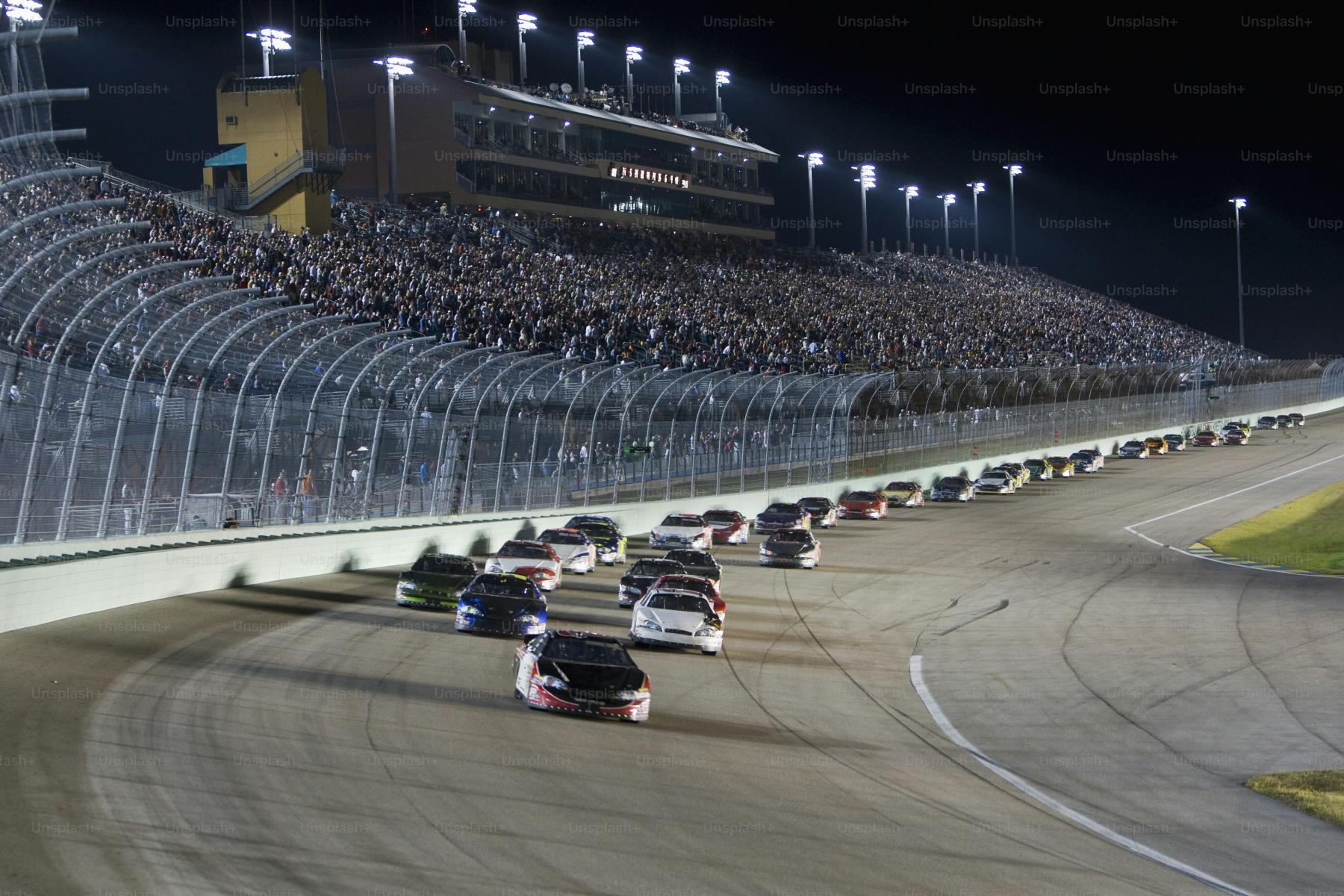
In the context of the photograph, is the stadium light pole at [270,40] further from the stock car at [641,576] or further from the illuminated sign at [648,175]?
the stock car at [641,576]

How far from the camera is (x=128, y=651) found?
61.7 feet

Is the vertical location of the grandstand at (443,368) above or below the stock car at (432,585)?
above

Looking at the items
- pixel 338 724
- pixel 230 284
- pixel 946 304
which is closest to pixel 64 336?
pixel 338 724

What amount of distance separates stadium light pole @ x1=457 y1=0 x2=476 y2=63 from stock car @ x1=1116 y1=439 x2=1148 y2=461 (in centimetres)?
4587

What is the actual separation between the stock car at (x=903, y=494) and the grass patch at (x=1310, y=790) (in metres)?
40.3

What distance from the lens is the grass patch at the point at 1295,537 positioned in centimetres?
3831

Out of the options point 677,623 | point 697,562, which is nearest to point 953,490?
point 697,562

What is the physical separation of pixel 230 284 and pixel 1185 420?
6630cm

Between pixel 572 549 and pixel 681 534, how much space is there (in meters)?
6.40

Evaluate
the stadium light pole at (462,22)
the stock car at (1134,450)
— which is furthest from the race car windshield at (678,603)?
the stadium light pole at (462,22)

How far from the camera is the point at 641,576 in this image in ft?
93.5

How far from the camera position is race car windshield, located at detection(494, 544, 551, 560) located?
30.2m

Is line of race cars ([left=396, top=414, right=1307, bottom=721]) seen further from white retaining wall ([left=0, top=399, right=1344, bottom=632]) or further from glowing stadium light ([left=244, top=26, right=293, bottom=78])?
glowing stadium light ([left=244, top=26, right=293, bottom=78])

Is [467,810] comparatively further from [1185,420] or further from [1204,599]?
[1185,420]
